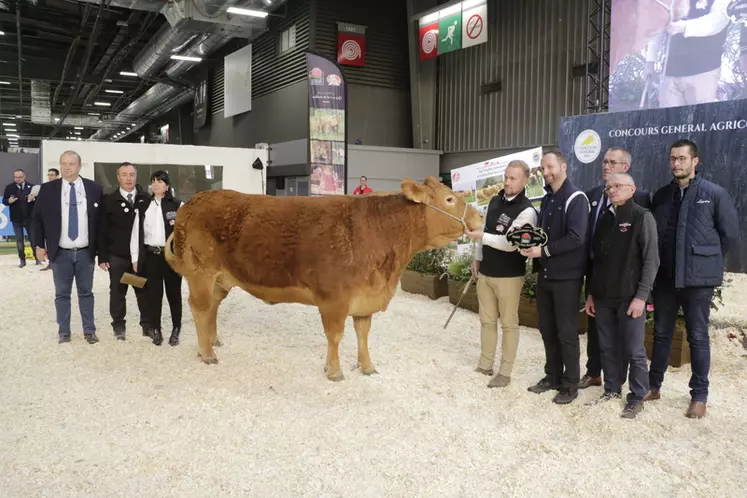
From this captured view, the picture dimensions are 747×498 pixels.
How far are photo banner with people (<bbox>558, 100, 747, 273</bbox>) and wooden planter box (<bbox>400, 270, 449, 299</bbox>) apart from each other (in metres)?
2.22

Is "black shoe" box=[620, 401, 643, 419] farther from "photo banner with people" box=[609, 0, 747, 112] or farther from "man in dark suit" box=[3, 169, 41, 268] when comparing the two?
"man in dark suit" box=[3, 169, 41, 268]

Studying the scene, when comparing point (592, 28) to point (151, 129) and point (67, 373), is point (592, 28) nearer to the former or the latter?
point (67, 373)

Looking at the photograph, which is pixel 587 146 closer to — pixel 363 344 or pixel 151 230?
pixel 363 344

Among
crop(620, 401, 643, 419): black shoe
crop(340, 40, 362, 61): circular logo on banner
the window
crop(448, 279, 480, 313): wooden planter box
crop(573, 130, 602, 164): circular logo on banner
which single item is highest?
the window

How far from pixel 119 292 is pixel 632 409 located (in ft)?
14.7

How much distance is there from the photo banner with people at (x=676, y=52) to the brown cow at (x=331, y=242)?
800cm

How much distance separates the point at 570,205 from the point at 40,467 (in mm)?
3410

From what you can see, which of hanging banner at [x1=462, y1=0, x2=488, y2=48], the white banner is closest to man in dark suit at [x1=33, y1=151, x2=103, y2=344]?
hanging banner at [x1=462, y1=0, x2=488, y2=48]

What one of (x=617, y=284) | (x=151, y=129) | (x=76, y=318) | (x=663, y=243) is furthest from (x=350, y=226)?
(x=151, y=129)

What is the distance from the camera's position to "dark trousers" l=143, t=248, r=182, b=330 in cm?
518

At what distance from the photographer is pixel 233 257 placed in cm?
434

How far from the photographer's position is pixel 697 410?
3600mm

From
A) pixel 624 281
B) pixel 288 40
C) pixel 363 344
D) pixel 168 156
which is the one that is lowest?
pixel 363 344

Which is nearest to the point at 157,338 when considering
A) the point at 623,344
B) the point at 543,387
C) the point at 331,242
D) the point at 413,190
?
the point at 331,242
